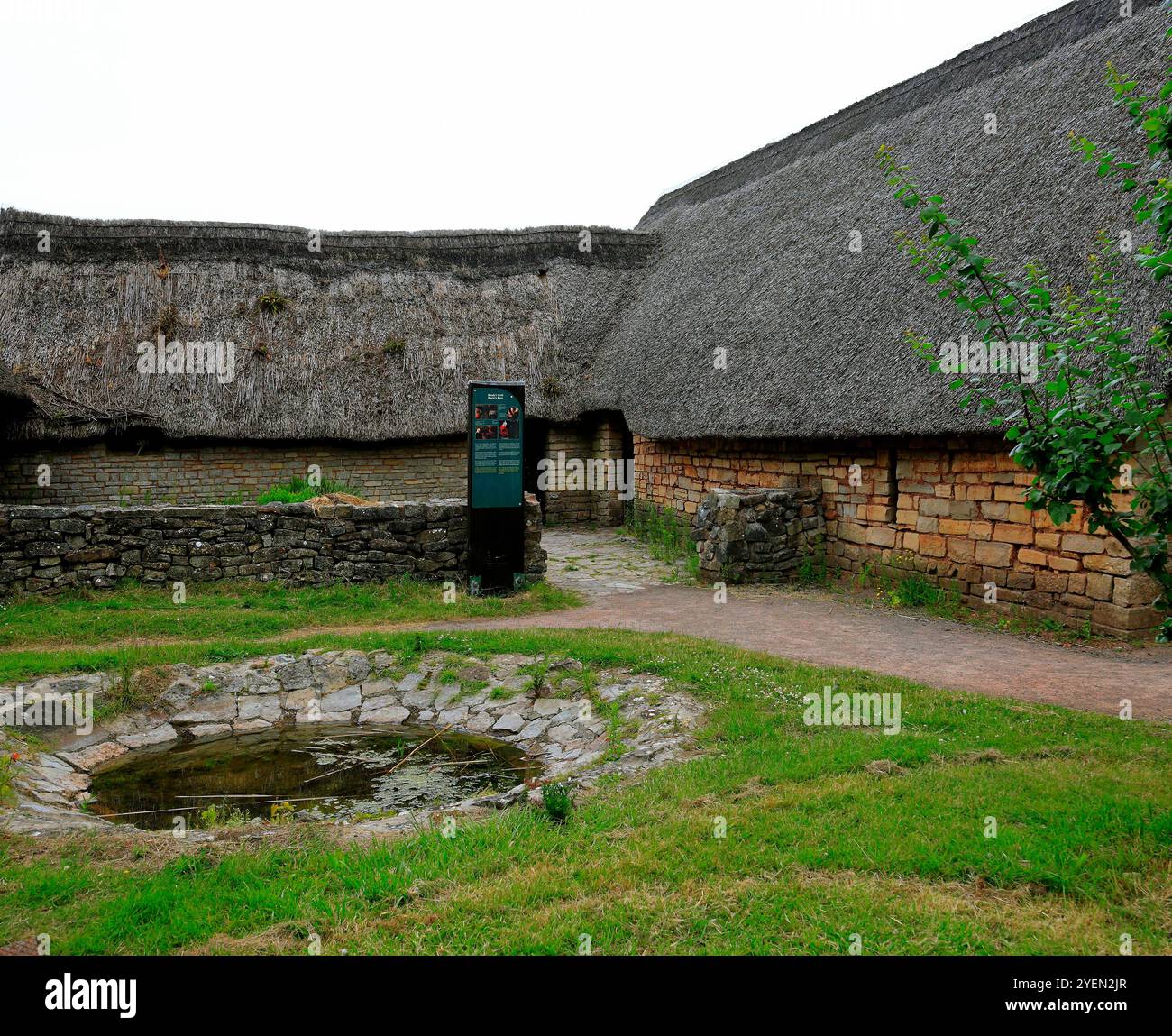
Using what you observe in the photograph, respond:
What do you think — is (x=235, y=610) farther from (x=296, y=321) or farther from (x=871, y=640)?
(x=296, y=321)

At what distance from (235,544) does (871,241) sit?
896cm

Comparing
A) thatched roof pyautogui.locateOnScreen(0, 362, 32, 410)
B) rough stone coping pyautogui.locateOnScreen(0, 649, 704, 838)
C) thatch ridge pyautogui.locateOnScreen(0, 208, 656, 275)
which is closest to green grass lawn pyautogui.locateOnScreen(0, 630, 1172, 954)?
rough stone coping pyautogui.locateOnScreen(0, 649, 704, 838)

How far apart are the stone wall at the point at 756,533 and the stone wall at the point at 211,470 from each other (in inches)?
266

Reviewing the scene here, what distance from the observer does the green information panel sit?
10344mm

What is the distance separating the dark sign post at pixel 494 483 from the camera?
10.4 metres

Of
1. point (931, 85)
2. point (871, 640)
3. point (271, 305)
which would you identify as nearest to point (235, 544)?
point (871, 640)

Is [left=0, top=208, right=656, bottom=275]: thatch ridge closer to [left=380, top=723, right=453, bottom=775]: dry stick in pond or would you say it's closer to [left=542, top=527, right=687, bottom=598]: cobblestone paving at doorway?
[left=542, top=527, right=687, bottom=598]: cobblestone paving at doorway

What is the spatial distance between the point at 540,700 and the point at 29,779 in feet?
12.1

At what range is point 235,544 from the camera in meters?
10.3

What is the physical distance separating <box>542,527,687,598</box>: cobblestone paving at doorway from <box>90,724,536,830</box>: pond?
13.8 ft
